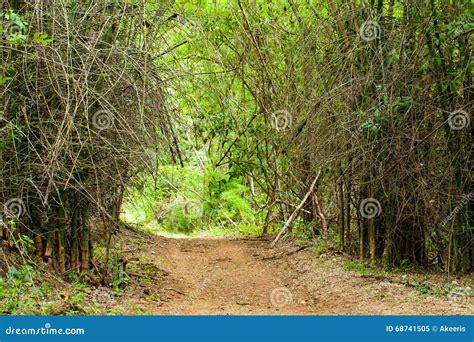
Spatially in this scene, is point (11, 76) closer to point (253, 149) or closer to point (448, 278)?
point (448, 278)

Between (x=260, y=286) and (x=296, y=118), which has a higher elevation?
(x=296, y=118)

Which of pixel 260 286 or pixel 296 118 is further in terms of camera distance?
pixel 296 118

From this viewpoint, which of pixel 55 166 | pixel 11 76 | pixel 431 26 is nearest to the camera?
pixel 55 166

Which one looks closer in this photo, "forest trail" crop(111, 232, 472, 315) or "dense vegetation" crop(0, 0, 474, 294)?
"dense vegetation" crop(0, 0, 474, 294)

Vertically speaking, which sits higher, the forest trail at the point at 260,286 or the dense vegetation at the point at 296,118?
the dense vegetation at the point at 296,118

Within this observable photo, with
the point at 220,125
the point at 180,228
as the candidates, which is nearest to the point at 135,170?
the point at 220,125

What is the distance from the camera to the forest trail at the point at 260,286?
598 centimetres

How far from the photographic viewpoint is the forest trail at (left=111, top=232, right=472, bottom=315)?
598 cm

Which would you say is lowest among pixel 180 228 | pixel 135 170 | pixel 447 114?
pixel 180 228

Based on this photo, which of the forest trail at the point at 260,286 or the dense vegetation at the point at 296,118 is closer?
the dense vegetation at the point at 296,118

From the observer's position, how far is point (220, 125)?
1235 centimetres

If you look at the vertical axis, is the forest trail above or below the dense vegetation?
below

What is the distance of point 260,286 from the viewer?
777 centimetres

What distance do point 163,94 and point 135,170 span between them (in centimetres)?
87
